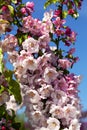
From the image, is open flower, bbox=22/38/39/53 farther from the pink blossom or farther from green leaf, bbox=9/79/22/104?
green leaf, bbox=9/79/22/104

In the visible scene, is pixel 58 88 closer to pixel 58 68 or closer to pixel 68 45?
pixel 58 68

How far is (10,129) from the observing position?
4.52 metres

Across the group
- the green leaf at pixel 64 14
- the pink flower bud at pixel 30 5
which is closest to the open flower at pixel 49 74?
the pink flower bud at pixel 30 5

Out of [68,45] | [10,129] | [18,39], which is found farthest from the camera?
[68,45]

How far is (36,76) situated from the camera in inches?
184

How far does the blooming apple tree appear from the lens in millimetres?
4551

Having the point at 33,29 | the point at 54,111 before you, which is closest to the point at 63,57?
the point at 33,29

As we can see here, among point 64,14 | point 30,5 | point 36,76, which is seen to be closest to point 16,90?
point 36,76

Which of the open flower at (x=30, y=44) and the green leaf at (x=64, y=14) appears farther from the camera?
the green leaf at (x=64, y=14)

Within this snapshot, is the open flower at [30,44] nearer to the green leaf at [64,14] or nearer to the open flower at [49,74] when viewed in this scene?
the open flower at [49,74]

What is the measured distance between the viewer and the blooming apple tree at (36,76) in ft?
14.9

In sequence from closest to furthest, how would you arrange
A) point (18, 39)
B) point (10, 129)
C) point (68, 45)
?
point (10, 129), point (18, 39), point (68, 45)

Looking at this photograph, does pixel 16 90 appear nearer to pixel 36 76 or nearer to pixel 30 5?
pixel 36 76

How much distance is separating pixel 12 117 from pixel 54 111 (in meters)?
0.44
